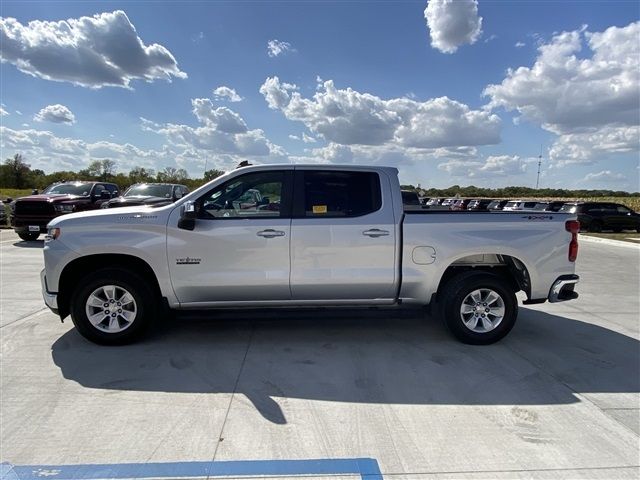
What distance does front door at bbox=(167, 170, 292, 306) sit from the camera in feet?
15.2

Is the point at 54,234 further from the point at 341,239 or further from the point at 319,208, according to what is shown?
the point at 341,239

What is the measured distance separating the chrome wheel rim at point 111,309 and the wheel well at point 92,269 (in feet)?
0.87

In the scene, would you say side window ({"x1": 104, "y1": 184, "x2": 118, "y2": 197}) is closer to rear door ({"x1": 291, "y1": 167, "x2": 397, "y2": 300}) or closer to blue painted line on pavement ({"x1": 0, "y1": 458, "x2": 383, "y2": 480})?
rear door ({"x1": 291, "y1": 167, "x2": 397, "y2": 300})

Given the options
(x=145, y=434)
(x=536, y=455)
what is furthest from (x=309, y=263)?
(x=536, y=455)

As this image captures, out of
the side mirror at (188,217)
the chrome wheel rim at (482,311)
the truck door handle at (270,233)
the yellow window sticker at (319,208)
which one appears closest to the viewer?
the side mirror at (188,217)

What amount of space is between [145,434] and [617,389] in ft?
13.3

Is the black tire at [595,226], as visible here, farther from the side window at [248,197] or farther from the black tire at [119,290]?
the black tire at [119,290]

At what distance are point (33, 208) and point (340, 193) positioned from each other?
1261cm

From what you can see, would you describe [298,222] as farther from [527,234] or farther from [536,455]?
[536,455]

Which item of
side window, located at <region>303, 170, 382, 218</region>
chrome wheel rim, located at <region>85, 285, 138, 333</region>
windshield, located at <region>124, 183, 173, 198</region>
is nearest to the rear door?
side window, located at <region>303, 170, 382, 218</region>

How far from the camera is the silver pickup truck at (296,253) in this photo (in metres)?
4.64

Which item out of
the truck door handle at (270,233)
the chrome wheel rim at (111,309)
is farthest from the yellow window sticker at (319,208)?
the chrome wheel rim at (111,309)

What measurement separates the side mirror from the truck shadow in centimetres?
101

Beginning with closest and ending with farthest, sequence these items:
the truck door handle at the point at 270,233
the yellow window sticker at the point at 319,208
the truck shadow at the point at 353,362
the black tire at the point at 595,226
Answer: the truck shadow at the point at 353,362 < the truck door handle at the point at 270,233 < the yellow window sticker at the point at 319,208 < the black tire at the point at 595,226
